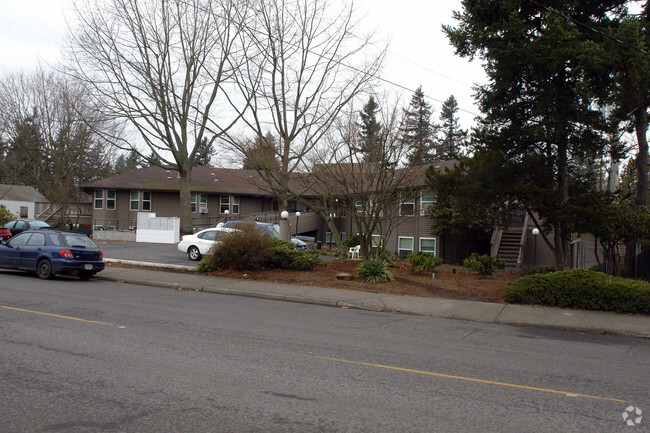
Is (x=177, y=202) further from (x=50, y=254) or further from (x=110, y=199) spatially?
(x=50, y=254)

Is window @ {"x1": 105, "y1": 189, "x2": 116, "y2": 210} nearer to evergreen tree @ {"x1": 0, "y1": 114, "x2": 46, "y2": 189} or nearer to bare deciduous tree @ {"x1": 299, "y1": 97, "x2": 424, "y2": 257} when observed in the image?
evergreen tree @ {"x1": 0, "y1": 114, "x2": 46, "y2": 189}

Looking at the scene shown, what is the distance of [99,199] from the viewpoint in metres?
41.3

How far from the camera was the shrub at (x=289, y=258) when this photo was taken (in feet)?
58.3

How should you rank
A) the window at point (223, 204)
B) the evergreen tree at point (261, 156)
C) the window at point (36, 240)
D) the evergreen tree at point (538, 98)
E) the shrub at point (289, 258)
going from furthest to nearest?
1. the window at point (223, 204)
2. the evergreen tree at point (261, 156)
3. the shrub at point (289, 258)
4. the window at point (36, 240)
5. the evergreen tree at point (538, 98)

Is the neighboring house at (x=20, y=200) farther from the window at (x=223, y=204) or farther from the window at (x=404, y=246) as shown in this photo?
the window at (x=404, y=246)

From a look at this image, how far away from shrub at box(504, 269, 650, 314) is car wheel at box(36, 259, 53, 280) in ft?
43.3

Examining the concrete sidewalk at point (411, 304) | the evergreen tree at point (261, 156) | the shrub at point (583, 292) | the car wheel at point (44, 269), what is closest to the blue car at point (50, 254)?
the car wheel at point (44, 269)

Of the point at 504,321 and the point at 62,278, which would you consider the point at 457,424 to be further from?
the point at 62,278

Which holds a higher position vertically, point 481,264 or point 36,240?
point 36,240

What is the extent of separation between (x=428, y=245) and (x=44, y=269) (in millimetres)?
21942

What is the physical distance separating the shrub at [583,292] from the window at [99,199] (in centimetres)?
3608

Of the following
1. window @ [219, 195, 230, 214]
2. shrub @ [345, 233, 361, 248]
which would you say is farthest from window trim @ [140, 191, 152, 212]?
shrub @ [345, 233, 361, 248]

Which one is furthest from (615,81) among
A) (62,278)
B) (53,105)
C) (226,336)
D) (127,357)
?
(53,105)

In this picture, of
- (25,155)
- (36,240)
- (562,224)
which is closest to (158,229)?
(36,240)
